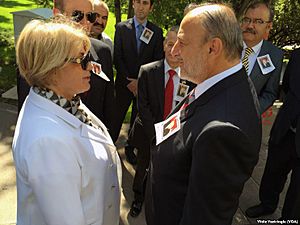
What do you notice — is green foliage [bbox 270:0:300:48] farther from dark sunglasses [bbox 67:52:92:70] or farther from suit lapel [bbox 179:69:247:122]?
dark sunglasses [bbox 67:52:92:70]

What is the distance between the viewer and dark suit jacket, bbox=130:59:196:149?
117 inches

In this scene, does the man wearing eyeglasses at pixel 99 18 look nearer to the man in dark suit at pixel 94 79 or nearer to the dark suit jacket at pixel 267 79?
the man in dark suit at pixel 94 79

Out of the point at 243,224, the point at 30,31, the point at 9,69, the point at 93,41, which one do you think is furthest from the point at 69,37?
the point at 9,69

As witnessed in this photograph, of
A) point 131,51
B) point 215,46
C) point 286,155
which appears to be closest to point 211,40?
point 215,46

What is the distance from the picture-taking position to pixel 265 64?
310 cm

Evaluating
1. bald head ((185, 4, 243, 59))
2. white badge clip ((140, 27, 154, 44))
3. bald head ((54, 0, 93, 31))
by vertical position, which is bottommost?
white badge clip ((140, 27, 154, 44))

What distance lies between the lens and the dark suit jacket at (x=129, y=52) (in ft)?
14.2

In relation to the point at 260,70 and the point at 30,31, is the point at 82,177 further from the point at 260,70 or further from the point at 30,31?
the point at 260,70

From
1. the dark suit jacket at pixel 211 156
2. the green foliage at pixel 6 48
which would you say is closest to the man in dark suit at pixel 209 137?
the dark suit jacket at pixel 211 156

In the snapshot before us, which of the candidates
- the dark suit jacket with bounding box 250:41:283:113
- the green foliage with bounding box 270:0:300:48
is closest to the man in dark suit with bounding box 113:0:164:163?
the dark suit jacket with bounding box 250:41:283:113

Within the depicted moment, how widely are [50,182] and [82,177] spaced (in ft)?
0.65

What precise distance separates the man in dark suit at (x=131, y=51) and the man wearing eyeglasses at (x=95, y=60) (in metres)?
1.32

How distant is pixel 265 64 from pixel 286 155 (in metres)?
0.94

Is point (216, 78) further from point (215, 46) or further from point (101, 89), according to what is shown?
point (101, 89)
